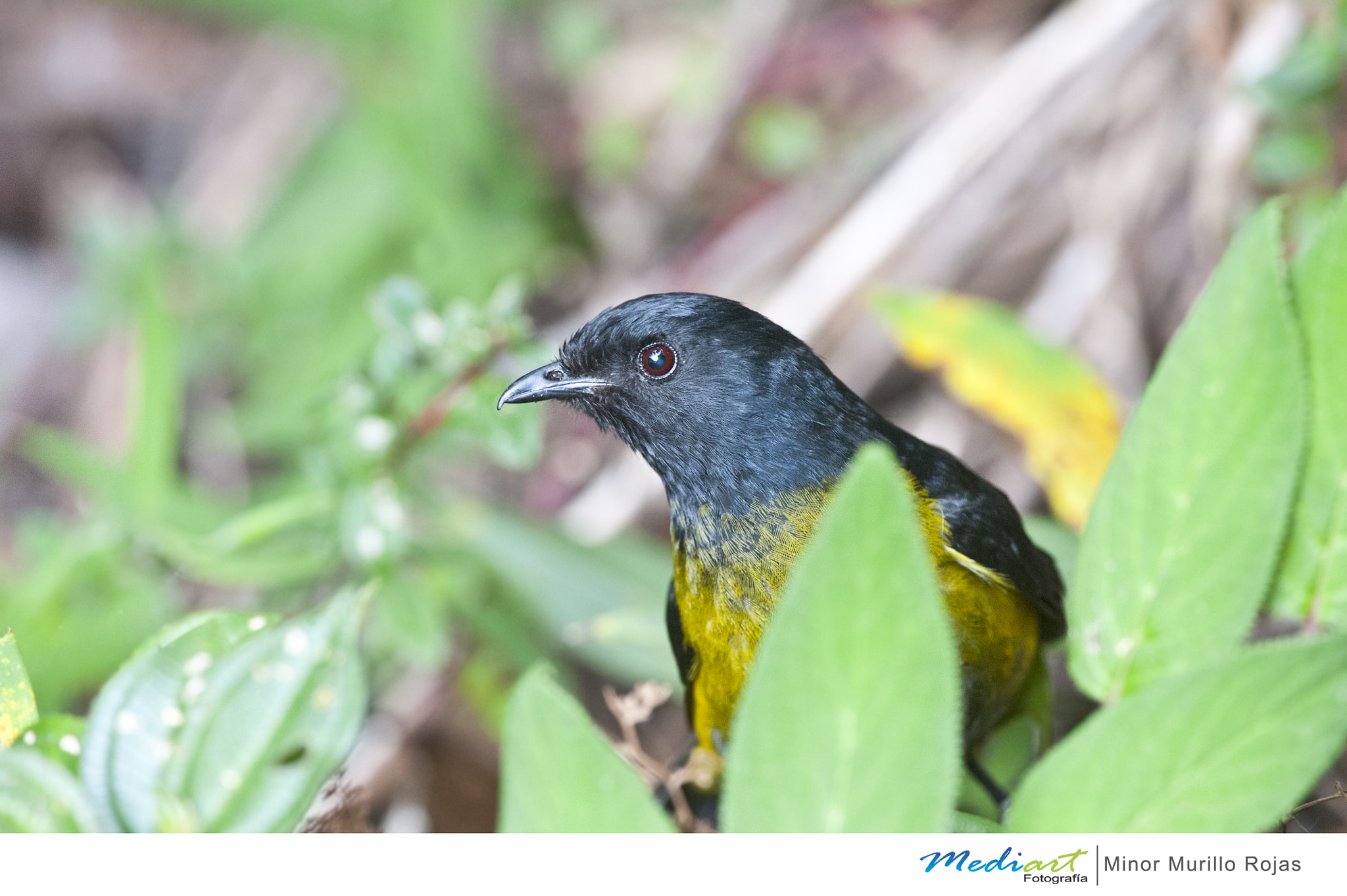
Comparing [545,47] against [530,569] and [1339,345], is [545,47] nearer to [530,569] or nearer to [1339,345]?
[530,569]

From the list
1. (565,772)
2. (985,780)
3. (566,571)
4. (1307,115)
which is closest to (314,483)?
(566,571)

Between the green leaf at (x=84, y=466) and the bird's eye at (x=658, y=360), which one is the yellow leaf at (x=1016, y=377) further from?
the green leaf at (x=84, y=466)

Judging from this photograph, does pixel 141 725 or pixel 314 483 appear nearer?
pixel 141 725

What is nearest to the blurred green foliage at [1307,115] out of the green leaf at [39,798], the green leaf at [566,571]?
the green leaf at [566,571]

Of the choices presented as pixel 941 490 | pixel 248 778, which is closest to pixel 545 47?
pixel 941 490
